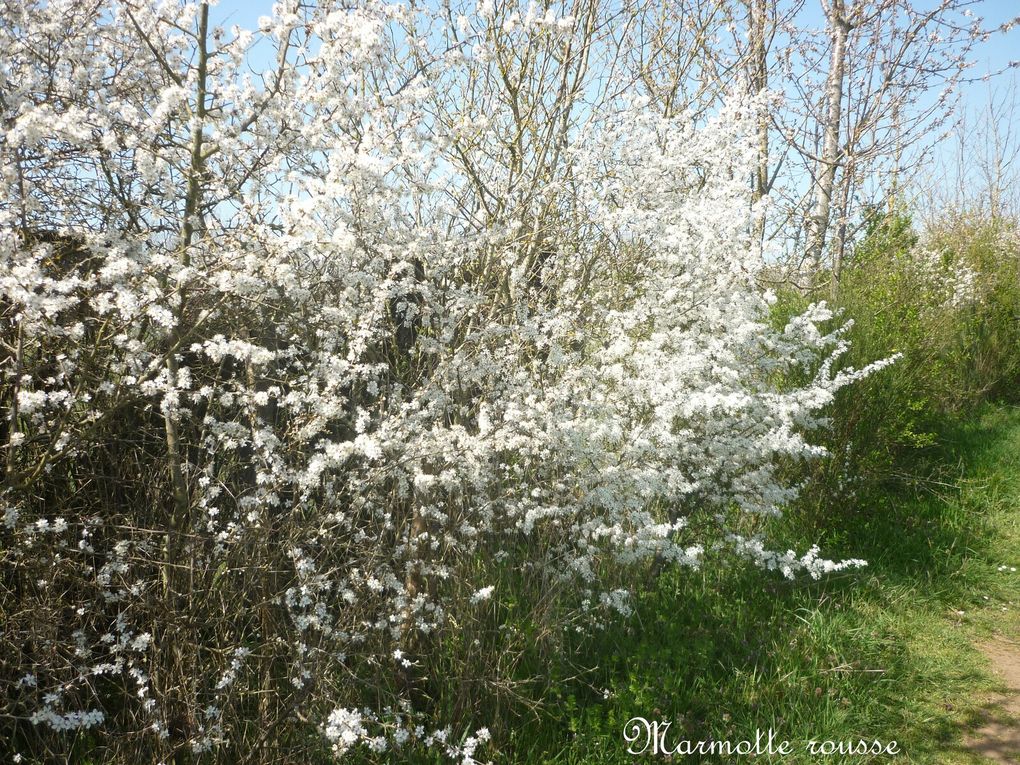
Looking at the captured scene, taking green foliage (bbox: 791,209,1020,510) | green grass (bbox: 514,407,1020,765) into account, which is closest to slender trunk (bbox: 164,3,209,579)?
green grass (bbox: 514,407,1020,765)

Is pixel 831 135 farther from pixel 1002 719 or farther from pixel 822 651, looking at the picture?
pixel 1002 719

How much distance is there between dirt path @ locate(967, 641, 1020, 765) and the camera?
12.5 ft

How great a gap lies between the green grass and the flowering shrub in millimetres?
403

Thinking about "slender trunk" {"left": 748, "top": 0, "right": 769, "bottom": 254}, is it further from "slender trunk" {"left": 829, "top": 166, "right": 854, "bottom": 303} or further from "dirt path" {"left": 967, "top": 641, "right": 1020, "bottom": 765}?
"dirt path" {"left": 967, "top": 641, "right": 1020, "bottom": 765}

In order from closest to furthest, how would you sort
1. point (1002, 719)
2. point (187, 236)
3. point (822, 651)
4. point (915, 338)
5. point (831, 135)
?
point (187, 236)
point (1002, 719)
point (822, 651)
point (915, 338)
point (831, 135)

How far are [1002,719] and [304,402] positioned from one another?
4.18 metres

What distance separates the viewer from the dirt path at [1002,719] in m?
3.82

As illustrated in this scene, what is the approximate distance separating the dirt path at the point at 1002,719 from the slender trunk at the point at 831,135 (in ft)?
14.0

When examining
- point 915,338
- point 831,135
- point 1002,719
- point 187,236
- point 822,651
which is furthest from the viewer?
point 831,135

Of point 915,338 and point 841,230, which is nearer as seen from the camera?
point 915,338

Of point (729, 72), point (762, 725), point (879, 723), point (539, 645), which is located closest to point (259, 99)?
point (539, 645)

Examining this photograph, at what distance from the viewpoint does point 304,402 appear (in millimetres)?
3729

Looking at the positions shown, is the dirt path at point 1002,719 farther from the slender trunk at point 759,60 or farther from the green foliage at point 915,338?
the slender trunk at point 759,60

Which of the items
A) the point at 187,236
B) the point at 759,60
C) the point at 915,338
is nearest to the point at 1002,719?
the point at 915,338
